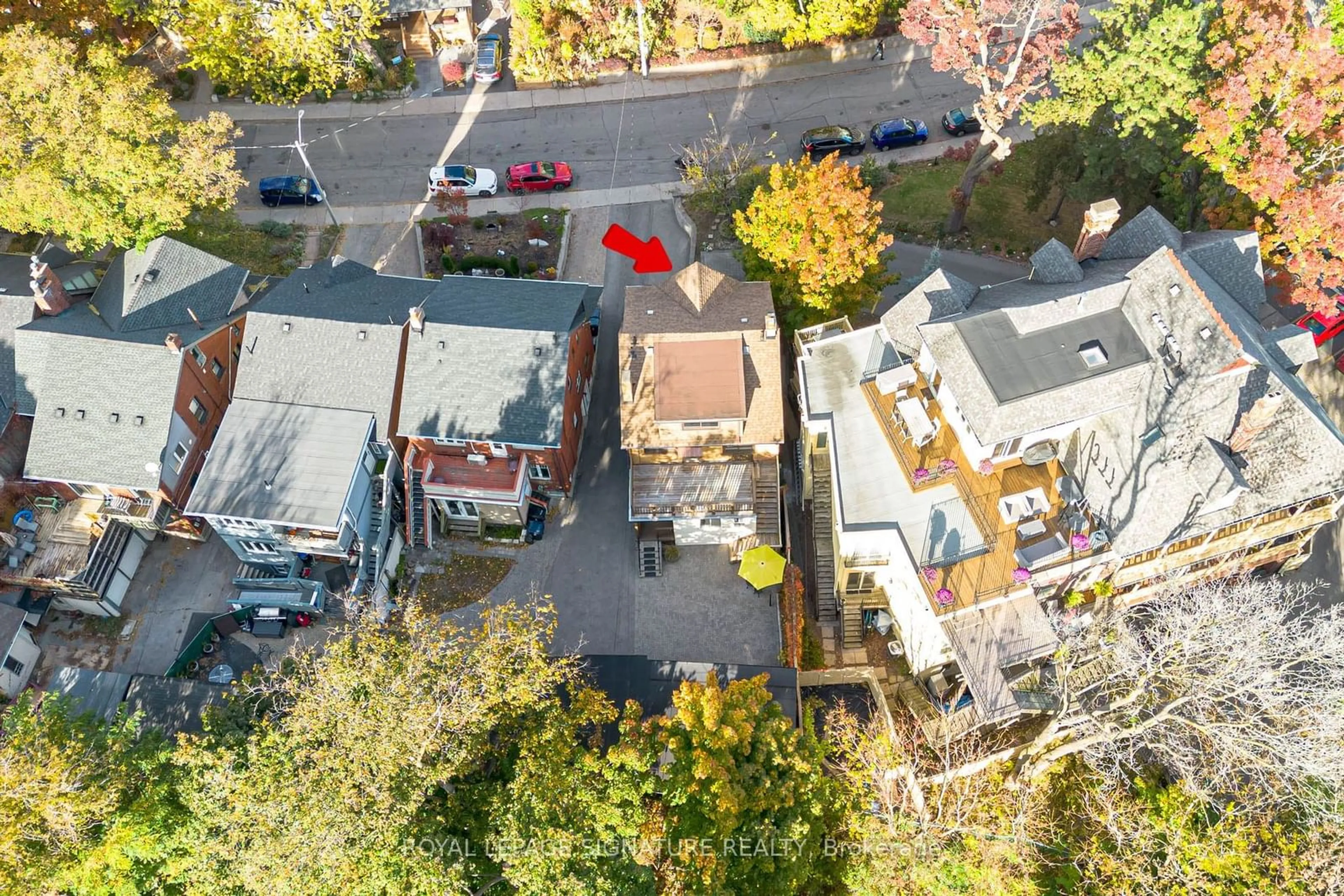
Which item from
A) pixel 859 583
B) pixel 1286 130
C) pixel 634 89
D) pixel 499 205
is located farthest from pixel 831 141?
pixel 859 583

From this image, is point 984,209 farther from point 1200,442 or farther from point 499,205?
point 499,205

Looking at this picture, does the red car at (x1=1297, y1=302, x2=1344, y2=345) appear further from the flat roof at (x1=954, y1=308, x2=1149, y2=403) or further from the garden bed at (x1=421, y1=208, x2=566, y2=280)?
the garden bed at (x1=421, y1=208, x2=566, y2=280)

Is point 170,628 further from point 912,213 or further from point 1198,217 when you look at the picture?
point 1198,217

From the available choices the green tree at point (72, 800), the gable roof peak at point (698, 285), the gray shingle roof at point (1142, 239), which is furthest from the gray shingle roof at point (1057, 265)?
the green tree at point (72, 800)

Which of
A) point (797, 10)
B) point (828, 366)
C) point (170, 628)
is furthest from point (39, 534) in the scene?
point (797, 10)

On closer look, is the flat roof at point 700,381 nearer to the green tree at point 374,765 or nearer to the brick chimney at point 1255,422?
the green tree at point 374,765

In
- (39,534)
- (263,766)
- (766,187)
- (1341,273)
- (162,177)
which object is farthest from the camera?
(766,187)
